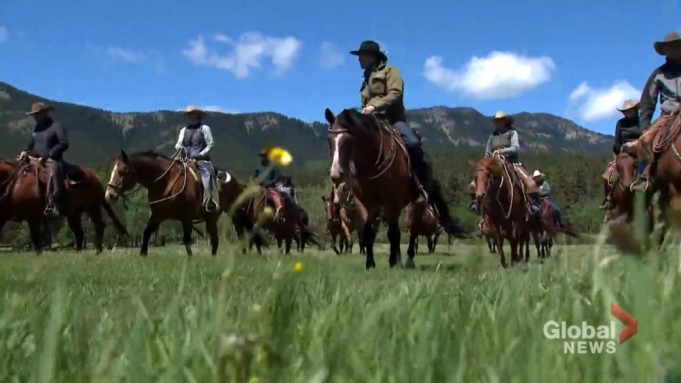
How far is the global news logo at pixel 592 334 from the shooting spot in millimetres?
1418

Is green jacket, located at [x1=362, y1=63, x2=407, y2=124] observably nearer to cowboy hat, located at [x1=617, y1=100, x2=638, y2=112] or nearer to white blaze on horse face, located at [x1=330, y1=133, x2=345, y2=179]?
white blaze on horse face, located at [x1=330, y1=133, x2=345, y2=179]

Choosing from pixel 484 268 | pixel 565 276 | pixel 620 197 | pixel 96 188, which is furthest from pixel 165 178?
pixel 484 268

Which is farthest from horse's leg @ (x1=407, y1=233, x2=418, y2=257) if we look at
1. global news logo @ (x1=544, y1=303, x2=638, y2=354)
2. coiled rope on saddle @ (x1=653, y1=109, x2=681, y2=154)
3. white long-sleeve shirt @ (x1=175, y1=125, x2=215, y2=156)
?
global news logo @ (x1=544, y1=303, x2=638, y2=354)

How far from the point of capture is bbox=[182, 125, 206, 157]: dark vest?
15.9 m

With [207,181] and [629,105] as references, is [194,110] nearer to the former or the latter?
[207,181]

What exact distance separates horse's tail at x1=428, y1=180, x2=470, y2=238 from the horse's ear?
258cm

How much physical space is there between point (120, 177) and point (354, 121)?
275 inches

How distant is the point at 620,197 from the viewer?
12.2m

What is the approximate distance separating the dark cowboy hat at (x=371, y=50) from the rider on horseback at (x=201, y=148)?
6022 mm

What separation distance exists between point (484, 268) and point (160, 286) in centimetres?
359

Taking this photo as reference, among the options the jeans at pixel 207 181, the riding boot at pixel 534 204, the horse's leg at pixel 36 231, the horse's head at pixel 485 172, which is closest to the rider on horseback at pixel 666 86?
the horse's head at pixel 485 172

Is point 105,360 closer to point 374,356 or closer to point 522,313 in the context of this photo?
point 374,356

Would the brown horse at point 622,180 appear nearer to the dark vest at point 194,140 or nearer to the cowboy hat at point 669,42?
the cowboy hat at point 669,42

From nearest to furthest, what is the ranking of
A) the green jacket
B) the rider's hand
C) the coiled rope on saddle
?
the coiled rope on saddle
the rider's hand
the green jacket
